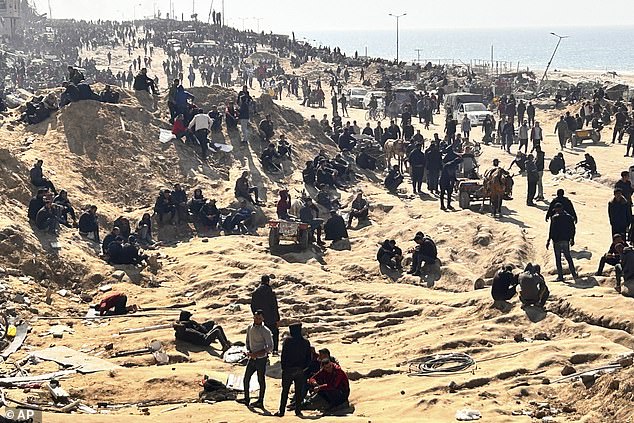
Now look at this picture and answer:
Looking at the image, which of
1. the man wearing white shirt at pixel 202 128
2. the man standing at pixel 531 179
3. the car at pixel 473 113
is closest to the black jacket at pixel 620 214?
the man standing at pixel 531 179

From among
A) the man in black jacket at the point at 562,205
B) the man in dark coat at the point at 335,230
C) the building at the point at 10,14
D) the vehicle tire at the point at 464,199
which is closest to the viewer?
the man in black jacket at the point at 562,205

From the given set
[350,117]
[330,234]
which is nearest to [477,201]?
[330,234]

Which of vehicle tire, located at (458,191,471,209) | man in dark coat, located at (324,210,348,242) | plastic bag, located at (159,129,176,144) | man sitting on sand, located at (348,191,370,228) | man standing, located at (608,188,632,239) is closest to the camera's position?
man standing, located at (608,188,632,239)

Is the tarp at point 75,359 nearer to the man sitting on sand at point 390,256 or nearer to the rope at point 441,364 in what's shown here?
the rope at point 441,364

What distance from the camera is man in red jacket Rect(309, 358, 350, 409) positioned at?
12086 millimetres

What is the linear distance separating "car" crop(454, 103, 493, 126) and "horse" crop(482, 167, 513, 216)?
65.2 feet

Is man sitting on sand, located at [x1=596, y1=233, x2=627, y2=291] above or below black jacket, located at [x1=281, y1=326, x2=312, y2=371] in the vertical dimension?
above

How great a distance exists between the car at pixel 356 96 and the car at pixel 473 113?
6.94 metres

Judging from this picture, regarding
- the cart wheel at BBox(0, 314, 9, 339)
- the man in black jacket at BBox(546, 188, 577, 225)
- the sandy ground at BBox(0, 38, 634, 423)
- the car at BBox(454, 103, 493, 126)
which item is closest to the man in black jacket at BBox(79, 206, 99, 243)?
the sandy ground at BBox(0, 38, 634, 423)

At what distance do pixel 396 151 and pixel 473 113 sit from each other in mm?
14652

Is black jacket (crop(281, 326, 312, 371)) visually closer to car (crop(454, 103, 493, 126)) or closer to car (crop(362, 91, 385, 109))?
car (crop(454, 103, 493, 126))

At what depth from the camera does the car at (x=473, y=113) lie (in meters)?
42.4

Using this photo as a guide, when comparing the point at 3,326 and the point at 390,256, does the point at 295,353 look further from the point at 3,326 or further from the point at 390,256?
the point at 390,256

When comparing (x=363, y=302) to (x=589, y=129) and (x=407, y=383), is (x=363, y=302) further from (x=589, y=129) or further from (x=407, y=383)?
(x=589, y=129)
